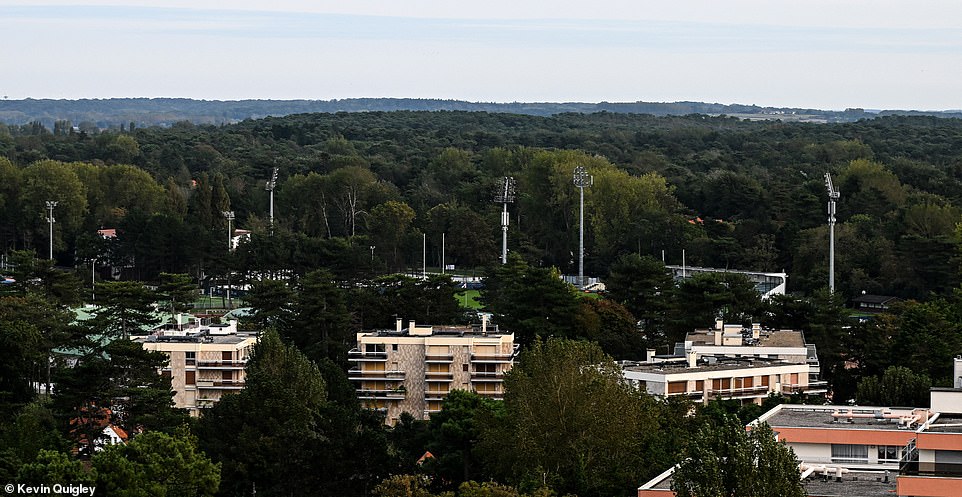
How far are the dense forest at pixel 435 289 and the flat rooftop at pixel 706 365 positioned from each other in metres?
2.21

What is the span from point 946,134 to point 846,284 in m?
72.4

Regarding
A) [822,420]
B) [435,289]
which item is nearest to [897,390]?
[822,420]

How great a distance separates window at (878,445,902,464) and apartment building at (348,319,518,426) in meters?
18.2

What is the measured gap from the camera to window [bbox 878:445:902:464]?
26.9m

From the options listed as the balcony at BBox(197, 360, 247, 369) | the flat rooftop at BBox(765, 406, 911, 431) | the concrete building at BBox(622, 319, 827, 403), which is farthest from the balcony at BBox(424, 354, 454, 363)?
the flat rooftop at BBox(765, 406, 911, 431)

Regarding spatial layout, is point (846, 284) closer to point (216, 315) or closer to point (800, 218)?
point (800, 218)

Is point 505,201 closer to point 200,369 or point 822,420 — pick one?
point 200,369

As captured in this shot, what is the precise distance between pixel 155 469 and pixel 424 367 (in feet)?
60.2

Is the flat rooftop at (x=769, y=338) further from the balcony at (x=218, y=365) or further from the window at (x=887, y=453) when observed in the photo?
the window at (x=887, y=453)

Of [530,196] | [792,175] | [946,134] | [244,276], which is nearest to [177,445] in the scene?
[244,276]

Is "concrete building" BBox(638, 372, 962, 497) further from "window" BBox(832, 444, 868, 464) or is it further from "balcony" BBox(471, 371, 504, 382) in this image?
"balcony" BBox(471, 371, 504, 382)

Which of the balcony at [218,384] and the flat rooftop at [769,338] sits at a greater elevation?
the flat rooftop at [769,338]

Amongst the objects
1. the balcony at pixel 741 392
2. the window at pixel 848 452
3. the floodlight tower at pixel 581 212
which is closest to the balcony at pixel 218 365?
the balcony at pixel 741 392

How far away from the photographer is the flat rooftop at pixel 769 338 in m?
45.1
